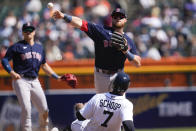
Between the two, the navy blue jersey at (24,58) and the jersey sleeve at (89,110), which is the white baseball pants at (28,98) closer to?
the navy blue jersey at (24,58)

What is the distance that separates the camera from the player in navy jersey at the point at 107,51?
29.4ft

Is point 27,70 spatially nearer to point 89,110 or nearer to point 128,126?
point 89,110

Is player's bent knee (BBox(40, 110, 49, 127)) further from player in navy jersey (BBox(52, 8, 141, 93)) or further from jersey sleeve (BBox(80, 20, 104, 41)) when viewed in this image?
jersey sleeve (BBox(80, 20, 104, 41))

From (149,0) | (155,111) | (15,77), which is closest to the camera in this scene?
(15,77)

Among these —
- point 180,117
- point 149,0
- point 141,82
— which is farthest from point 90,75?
point 149,0

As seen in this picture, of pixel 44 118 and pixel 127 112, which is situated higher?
pixel 127 112

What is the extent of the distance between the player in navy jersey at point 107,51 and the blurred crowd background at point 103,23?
639cm

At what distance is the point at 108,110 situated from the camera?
7227mm

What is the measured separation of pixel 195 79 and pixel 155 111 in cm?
142

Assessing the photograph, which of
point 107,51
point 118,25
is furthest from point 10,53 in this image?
point 118,25

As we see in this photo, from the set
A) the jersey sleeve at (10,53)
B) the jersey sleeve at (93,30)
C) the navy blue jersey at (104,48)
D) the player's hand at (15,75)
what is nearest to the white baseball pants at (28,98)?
the player's hand at (15,75)

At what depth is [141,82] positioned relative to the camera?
14.7 metres

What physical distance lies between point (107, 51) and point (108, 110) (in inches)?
81.1

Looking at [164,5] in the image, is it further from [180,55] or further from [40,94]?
[40,94]
